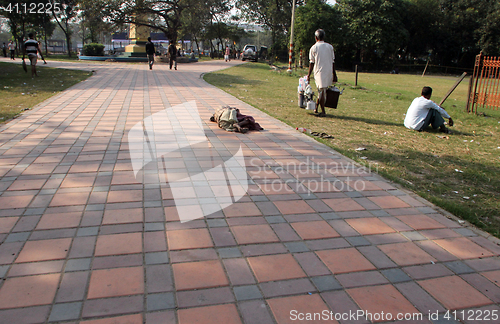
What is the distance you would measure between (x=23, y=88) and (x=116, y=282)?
10.7 m

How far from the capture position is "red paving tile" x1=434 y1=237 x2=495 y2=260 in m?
2.85

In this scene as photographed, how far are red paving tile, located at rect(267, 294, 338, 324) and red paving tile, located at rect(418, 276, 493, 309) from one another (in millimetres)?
752

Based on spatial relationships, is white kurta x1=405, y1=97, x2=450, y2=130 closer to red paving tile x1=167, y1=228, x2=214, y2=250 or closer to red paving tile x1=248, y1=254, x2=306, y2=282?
red paving tile x1=248, y1=254, x2=306, y2=282

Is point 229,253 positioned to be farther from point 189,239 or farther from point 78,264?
point 78,264

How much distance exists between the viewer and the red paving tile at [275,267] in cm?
247

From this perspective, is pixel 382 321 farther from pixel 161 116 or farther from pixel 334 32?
pixel 334 32

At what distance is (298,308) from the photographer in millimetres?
2189

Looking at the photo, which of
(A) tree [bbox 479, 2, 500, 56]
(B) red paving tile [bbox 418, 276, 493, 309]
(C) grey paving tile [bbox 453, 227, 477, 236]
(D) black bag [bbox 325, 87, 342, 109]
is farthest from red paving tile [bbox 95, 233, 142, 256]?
(A) tree [bbox 479, 2, 500, 56]

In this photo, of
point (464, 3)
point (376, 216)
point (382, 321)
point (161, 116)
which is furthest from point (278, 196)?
point (464, 3)

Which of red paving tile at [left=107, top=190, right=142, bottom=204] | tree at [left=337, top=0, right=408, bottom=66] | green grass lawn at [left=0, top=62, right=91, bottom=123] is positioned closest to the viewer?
red paving tile at [left=107, top=190, right=142, bottom=204]

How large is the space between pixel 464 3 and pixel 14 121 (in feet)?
130

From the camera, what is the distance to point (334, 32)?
105 ft

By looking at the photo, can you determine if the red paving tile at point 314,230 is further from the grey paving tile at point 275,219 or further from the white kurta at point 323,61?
the white kurta at point 323,61

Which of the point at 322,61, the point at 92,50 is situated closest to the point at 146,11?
the point at 92,50
